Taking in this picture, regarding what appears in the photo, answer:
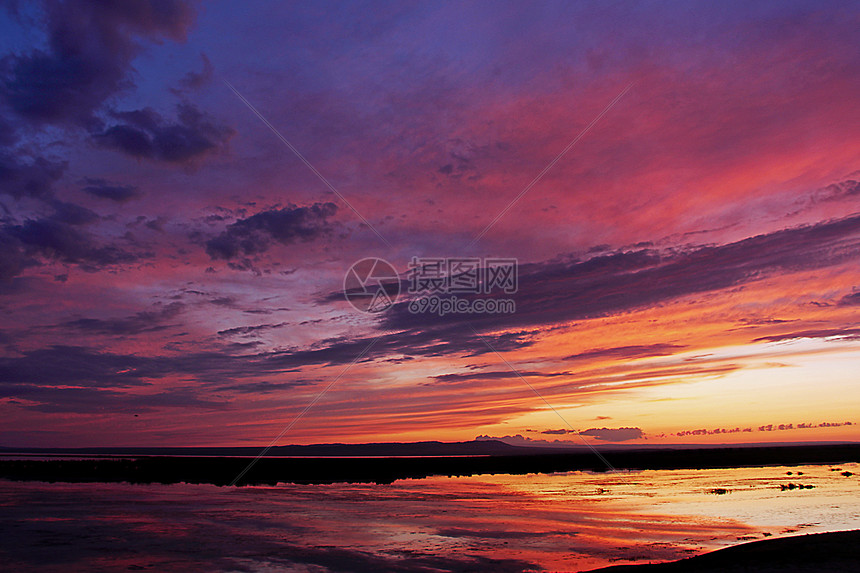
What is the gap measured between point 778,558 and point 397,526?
16.3 m

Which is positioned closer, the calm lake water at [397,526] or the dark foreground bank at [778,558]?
the dark foreground bank at [778,558]

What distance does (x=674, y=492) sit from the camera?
43.7 meters

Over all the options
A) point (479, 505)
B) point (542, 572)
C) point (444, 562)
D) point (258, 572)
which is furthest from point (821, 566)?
point (479, 505)

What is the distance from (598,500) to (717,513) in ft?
28.7

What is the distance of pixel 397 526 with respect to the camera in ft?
89.4

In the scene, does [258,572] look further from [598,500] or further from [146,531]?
[598,500]

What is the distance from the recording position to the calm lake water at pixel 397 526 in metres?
19.3

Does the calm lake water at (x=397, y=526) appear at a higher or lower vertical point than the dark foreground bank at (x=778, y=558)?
lower

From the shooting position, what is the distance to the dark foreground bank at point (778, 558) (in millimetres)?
16188

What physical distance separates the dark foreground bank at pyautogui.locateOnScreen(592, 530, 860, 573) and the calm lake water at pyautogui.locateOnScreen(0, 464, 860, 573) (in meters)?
1.71

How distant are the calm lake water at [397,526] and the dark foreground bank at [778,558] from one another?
5.60 ft

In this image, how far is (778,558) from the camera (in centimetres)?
1738

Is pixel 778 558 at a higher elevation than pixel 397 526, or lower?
higher

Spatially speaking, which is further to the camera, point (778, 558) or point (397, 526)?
point (397, 526)
